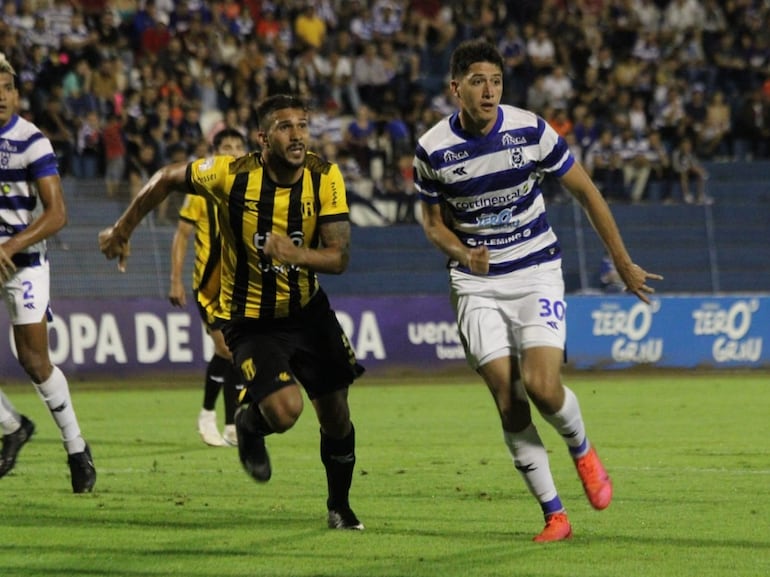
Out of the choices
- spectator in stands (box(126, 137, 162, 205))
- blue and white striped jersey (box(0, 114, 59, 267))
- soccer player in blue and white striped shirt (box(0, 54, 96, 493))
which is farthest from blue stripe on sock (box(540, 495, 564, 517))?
spectator in stands (box(126, 137, 162, 205))

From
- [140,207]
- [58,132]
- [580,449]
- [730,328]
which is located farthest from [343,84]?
[580,449]

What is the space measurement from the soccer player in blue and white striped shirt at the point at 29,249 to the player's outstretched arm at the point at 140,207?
1.28 metres

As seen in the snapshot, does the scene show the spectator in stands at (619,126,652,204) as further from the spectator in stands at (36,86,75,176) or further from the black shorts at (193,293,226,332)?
the black shorts at (193,293,226,332)

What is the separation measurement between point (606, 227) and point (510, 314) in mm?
630

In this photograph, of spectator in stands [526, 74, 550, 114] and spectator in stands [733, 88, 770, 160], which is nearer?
spectator in stands [526, 74, 550, 114]

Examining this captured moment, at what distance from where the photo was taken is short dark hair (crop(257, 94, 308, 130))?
290 inches

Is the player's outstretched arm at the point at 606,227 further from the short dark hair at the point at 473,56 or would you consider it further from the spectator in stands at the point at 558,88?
the spectator in stands at the point at 558,88

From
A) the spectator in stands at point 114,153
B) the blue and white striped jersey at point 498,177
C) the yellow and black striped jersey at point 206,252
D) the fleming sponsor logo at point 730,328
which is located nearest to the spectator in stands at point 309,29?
the spectator in stands at point 114,153

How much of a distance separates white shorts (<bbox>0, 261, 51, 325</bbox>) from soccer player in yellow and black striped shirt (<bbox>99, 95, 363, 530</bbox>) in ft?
4.95

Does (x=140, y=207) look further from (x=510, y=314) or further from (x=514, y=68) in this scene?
(x=514, y=68)

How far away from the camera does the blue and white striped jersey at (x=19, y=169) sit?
8.81 meters

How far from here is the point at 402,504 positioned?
8.69 m

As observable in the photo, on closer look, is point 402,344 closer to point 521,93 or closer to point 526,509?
point 521,93

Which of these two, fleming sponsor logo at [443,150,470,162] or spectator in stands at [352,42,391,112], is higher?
fleming sponsor logo at [443,150,470,162]
